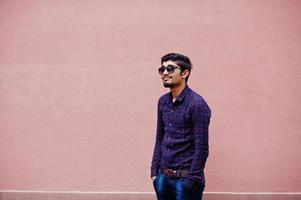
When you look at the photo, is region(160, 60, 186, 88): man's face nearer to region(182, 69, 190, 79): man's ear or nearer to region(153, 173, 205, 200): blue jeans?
region(182, 69, 190, 79): man's ear

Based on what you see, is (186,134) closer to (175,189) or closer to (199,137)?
(199,137)

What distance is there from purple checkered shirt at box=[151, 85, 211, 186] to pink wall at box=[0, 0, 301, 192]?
169 centimetres

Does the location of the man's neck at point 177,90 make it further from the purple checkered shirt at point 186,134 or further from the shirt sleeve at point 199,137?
the shirt sleeve at point 199,137

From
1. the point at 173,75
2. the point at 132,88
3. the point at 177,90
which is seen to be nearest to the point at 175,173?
the point at 177,90

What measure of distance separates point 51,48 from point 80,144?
1.34 meters

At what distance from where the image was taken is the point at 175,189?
11.8 feet

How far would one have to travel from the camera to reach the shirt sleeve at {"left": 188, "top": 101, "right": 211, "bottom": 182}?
3506mm

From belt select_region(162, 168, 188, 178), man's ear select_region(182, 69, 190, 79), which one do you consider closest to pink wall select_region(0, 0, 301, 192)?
man's ear select_region(182, 69, 190, 79)

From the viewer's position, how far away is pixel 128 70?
5.48 metres

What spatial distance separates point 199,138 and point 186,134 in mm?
152

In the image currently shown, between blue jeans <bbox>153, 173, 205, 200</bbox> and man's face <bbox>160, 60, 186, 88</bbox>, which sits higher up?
man's face <bbox>160, 60, 186, 88</bbox>

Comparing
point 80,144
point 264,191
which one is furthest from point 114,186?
point 264,191

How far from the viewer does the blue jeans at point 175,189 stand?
3.51 meters

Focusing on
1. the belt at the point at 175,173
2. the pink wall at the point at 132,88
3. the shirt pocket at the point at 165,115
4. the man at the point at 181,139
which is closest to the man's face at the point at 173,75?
the man at the point at 181,139
